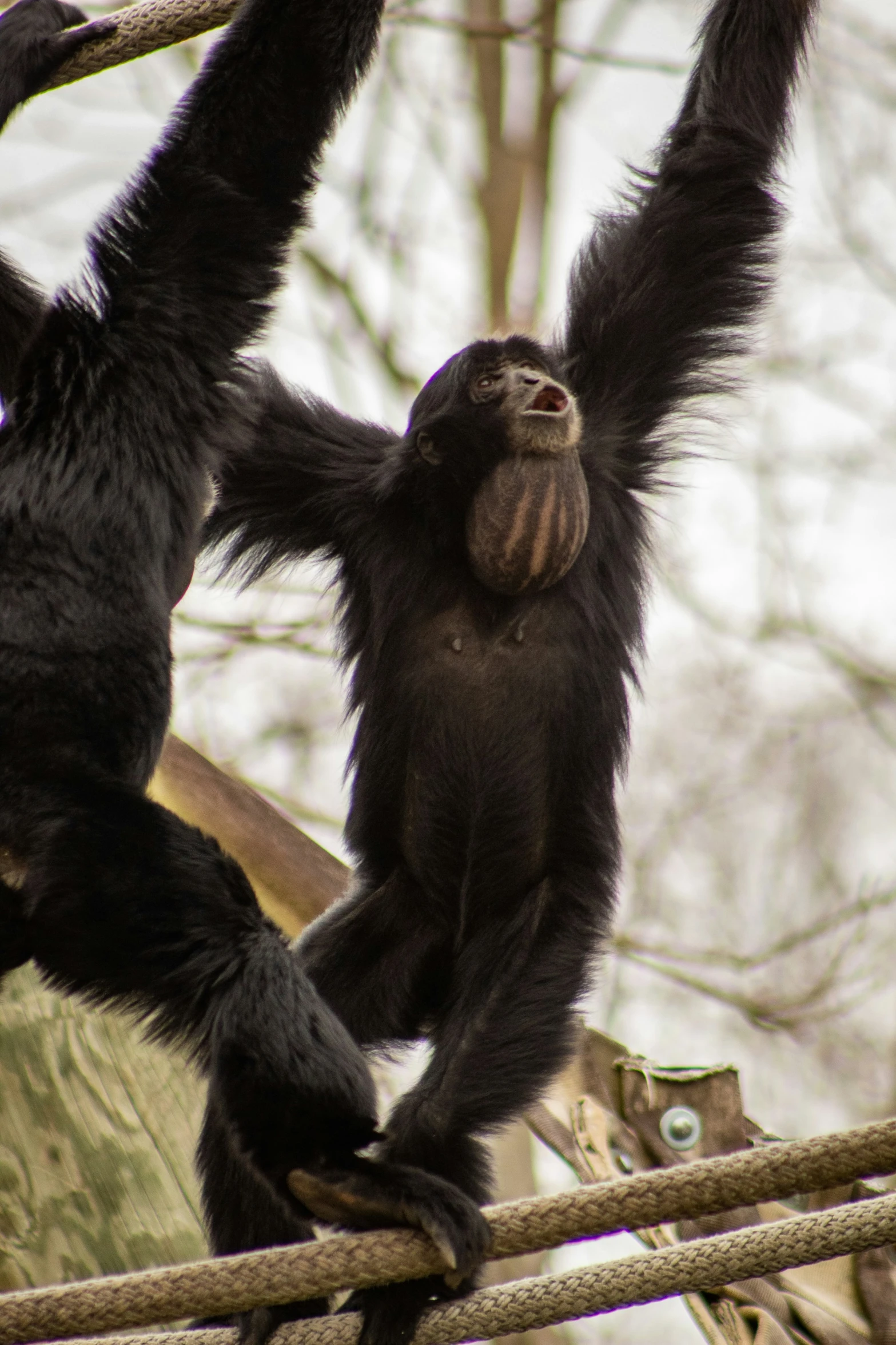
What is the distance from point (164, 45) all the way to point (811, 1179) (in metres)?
3.12

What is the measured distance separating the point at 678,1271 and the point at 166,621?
1731 mm

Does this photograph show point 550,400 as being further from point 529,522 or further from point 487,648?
point 487,648

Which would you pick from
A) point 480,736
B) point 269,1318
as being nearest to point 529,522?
point 480,736

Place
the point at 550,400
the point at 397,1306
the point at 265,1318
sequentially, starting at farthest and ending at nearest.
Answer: the point at 550,400 < the point at 265,1318 < the point at 397,1306

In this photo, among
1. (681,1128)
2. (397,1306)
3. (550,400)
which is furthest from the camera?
(681,1128)

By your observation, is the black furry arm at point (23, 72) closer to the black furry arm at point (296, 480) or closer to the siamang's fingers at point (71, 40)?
the siamang's fingers at point (71, 40)

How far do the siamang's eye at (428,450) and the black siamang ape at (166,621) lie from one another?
71 centimetres

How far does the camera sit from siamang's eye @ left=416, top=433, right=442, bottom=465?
392 centimetres

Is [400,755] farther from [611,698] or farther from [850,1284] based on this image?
[850,1284]

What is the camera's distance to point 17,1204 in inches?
165

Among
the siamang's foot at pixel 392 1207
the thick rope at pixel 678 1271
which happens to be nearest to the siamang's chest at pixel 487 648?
the siamang's foot at pixel 392 1207

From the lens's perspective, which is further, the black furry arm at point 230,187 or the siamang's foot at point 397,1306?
the black furry arm at point 230,187

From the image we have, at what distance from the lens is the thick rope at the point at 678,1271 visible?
2613 mm

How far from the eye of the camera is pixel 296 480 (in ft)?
13.5
